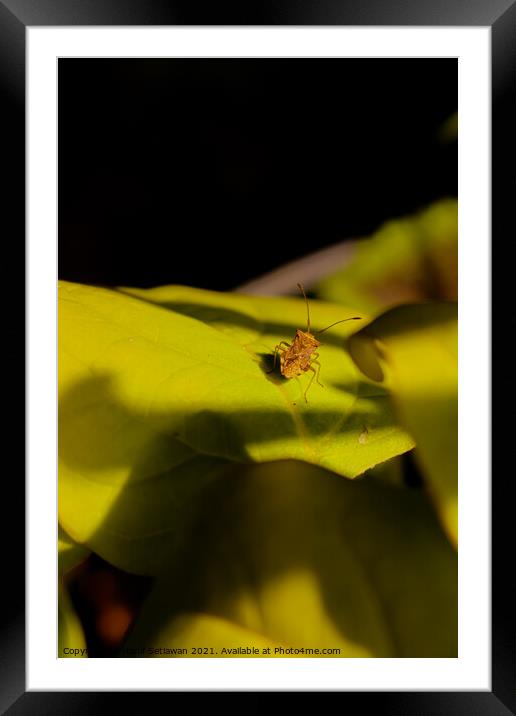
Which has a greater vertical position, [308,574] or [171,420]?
[171,420]

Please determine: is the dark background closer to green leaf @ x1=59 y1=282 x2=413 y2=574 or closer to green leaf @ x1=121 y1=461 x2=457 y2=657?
green leaf @ x1=59 y1=282 x2=413 y2=574

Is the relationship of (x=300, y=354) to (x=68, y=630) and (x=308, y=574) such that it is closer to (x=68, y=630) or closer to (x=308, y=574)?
(x=308, y=574)

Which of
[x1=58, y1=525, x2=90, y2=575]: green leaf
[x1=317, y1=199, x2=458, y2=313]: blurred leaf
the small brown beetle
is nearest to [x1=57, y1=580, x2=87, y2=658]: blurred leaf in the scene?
[x1=58, y1=525, x2=90, y2=575]: green leaf

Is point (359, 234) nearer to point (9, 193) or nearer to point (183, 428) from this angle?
point (183, 428)

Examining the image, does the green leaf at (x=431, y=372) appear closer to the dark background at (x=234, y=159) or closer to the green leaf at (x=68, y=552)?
the dark background at (x=234, y=159)

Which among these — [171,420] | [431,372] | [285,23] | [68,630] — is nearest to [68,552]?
[68,630]

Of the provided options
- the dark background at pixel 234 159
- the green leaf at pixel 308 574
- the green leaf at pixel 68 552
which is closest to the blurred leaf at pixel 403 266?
the dark background at pixel 234 159
